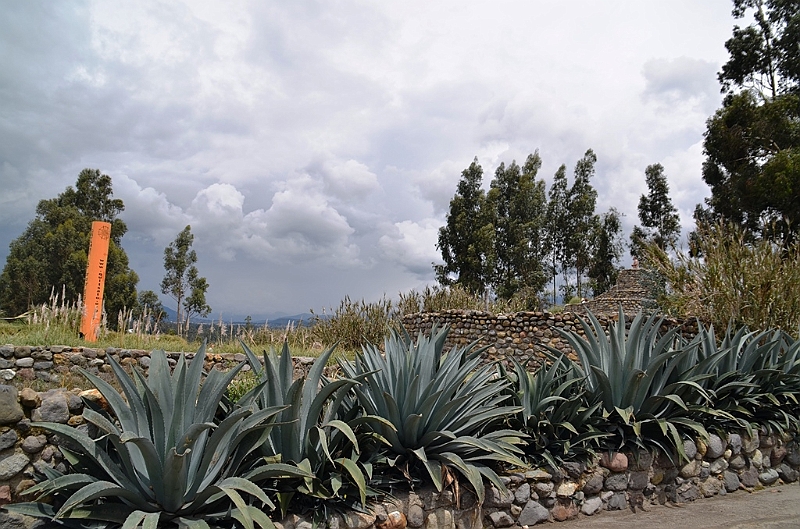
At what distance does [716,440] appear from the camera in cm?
536

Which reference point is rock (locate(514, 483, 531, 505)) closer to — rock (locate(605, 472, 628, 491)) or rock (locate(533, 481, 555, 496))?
rock (locate(533, 481, 555, 496))

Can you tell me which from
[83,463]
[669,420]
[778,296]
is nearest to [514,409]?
[669,420]

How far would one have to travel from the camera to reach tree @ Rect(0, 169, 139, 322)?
24266 mm

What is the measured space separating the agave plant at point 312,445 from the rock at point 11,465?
1505mm

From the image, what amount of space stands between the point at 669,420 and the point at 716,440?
683mm

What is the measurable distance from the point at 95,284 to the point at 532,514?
9.36 m

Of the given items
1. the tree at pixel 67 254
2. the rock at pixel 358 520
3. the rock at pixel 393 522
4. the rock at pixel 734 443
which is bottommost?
the rock at pixel 393 522

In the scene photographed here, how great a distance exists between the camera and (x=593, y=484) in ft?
15.2

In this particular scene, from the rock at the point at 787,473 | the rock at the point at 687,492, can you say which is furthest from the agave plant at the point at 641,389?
the rock at the point at 787,473

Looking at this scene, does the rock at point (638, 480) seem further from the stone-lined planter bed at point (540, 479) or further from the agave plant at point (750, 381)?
the agave plant at point (750, 381)

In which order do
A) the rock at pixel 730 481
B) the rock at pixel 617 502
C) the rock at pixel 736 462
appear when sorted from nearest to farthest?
the rock at pixel 617 502
the rock at pixel 730 481
the rock at pixel 736 462

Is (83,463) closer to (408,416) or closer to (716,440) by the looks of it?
(408,416)

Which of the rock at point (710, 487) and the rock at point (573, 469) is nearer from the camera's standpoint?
the rock at point (573, 469)

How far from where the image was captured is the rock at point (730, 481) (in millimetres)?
5438
